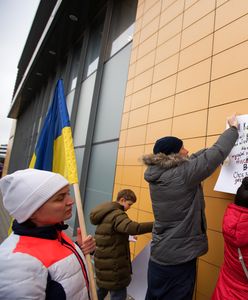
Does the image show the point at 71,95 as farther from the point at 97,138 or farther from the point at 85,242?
the point at 85,242

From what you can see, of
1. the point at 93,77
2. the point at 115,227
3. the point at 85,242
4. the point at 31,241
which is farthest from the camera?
the point at 93,77

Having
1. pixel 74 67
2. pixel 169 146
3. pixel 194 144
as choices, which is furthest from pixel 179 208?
pixel 74 67

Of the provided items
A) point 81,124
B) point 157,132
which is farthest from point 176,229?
point 81,124

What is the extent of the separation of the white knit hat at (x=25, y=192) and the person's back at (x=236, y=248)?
100cm

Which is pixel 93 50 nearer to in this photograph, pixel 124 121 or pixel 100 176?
pixel 124 121

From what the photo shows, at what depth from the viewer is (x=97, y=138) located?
5.97 m

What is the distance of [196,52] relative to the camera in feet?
10.4

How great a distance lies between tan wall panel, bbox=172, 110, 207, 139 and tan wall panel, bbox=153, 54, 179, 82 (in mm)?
705

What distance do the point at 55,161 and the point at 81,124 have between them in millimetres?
4920

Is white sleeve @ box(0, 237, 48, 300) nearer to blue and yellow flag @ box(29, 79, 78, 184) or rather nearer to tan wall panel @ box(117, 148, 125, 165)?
blue and yellow flag @ box(29, 79, 78, 184)

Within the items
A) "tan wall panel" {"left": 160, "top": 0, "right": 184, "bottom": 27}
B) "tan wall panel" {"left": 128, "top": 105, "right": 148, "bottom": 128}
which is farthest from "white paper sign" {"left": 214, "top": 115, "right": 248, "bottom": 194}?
"tan wall panel" {"left": 160, "top": 0, "right": 184, "bottom": 27}

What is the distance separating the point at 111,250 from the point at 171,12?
3221 mm

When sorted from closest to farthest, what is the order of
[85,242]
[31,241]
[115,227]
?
[31,241], [85,242], [115,227]

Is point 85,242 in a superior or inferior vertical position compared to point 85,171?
inferior
